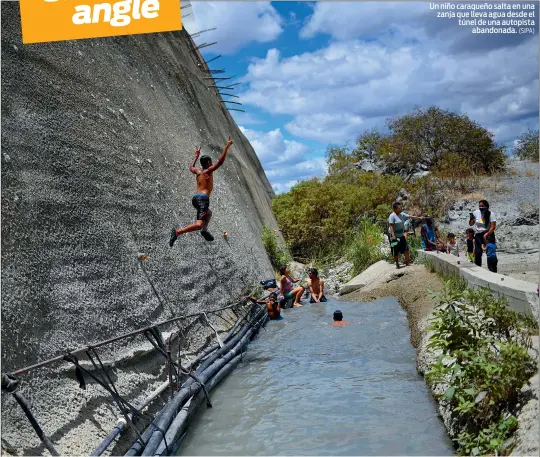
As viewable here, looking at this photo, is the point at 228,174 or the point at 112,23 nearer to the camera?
the point at 112,23

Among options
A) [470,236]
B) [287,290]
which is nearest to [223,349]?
[287,290]

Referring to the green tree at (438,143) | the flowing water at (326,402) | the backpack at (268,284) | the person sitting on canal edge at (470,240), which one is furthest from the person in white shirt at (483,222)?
the green tree at (438,143)

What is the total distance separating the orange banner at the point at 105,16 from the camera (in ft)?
20.6

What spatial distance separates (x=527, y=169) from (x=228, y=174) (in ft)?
48.4

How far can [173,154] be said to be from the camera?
41.2 ft

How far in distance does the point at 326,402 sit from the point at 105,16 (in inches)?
204

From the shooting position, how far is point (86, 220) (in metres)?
7.36

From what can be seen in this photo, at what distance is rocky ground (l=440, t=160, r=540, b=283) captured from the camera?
15281mm

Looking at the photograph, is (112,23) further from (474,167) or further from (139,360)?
(474,167)

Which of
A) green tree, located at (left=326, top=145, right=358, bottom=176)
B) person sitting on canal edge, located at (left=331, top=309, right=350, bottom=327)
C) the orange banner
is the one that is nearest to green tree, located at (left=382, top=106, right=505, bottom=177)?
green tree, located at (left=326, top=145, right=358, bottom=176)

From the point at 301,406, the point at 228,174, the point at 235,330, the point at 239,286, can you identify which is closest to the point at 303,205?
the point at 228,174

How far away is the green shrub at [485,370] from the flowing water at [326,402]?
1.95ft

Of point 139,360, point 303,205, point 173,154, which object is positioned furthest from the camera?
point 303,205

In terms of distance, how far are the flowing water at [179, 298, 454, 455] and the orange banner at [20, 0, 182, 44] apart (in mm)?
4543
